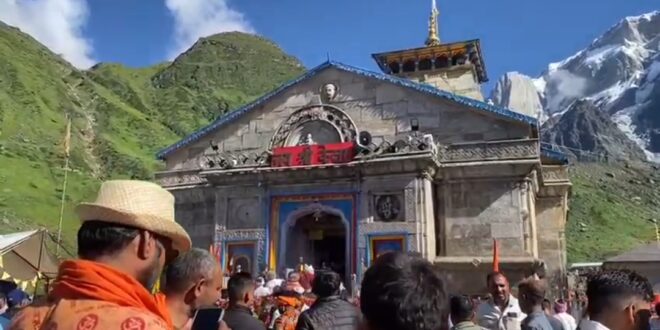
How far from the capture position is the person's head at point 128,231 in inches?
94.0

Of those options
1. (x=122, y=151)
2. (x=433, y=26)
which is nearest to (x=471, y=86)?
(x=433, y=26)

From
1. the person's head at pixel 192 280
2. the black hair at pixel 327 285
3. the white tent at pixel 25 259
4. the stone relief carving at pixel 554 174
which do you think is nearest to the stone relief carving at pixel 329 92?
the stone relief carving at pixel 554 174

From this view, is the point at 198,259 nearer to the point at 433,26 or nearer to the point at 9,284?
the point at 9,284

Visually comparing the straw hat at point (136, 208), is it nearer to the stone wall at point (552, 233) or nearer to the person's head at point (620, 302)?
the person's head at point (620, 302)

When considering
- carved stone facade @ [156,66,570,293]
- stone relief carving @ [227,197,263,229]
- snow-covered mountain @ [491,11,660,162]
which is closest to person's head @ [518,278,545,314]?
carved stone facade @ [156,66,570,293]

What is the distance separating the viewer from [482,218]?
677 inches

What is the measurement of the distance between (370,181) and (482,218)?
3424 millimetres

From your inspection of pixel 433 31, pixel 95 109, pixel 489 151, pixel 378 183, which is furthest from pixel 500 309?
pixel 95 109

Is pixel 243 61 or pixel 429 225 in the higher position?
pixel 243 61

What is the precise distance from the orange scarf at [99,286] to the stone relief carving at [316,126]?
16.6 metres

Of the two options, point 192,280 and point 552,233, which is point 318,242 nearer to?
point 552,233

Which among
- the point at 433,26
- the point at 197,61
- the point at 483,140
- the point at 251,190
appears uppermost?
the point at 197,61

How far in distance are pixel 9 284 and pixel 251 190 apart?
9362mm

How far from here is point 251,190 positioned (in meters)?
18.9
